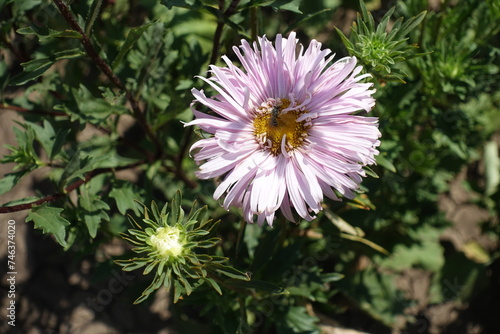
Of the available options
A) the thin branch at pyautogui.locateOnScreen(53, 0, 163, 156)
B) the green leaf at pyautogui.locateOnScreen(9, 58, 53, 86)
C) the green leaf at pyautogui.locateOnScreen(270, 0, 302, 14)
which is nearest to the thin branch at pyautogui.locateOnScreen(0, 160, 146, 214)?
the thin branch at pyautogui.locateOnScreen(53, 0, 163, 156)

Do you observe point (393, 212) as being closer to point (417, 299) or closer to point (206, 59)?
point (417, 299)

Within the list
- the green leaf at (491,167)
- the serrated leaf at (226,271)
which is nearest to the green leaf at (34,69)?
the serrated leaf at (226,271)

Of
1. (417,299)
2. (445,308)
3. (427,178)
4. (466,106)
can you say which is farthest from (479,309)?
(466,106)

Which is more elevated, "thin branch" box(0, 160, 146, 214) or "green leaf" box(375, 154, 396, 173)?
"green leaf" box(375, 154, 396, 173)

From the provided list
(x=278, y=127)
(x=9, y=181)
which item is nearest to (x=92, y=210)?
(x=9, y=181)

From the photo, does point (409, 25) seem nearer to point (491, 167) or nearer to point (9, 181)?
point (9, 181)

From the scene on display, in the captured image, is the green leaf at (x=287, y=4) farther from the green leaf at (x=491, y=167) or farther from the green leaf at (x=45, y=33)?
the green leaf at (x=491, y=167)

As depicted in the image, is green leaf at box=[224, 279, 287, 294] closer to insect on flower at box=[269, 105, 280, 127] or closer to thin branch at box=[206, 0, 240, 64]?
insect on flower at box=[269, 105, 280, 127]
